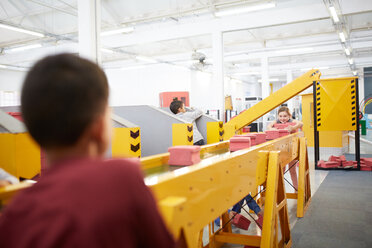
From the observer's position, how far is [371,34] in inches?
465

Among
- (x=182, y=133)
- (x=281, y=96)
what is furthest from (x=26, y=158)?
(x=281, y=96)

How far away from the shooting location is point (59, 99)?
0.61 metres

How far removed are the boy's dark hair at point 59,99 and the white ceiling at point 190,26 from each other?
7.56 m

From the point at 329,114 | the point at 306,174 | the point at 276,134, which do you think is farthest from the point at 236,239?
the point at 329,114

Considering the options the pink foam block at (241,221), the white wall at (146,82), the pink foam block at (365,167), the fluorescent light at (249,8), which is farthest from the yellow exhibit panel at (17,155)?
the white wall at (146,82)

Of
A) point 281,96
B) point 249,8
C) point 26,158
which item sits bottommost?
point 26,158

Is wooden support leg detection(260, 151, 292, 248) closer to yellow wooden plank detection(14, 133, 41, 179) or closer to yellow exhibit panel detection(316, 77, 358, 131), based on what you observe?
yellow wooden plank detection(14, 133, 41, 179)

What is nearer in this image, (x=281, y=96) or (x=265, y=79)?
(x=281, y=96)

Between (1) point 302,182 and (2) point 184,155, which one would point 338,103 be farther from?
(2) point 184,155

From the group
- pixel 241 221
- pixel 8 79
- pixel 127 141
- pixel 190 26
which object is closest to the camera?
pixel 241 221

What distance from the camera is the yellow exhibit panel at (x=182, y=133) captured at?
4.47 meters

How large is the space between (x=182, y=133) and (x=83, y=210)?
393cm

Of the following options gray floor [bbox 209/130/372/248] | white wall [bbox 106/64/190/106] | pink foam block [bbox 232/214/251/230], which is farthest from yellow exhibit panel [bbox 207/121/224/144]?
white wall [bbox 106/64/190/106]

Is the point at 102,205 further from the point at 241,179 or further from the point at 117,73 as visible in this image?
the point at 117,73
